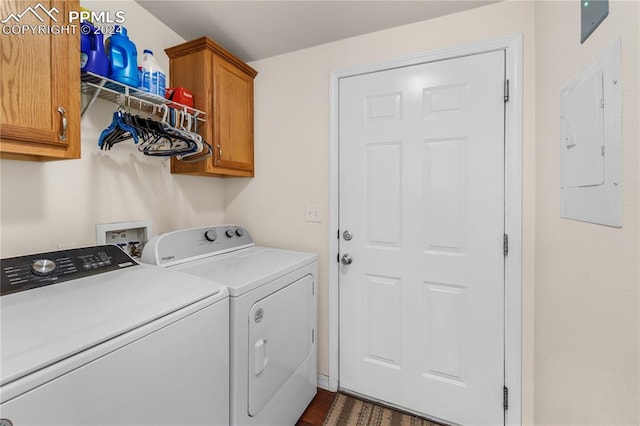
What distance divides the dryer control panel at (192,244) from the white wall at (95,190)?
287 mm

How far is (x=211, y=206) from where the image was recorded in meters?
2.24

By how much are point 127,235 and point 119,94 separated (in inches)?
29.9

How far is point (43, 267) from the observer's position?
1.09 meters

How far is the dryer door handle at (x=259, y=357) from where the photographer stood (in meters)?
1.29

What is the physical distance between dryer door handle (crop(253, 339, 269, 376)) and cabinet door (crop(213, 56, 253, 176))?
1.10 meters

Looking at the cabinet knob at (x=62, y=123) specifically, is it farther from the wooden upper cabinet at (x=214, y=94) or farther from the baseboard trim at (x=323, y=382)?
the baseboard trim at (x=323, y=382)

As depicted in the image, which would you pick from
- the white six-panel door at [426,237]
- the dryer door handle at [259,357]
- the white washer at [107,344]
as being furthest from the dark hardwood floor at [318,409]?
the white washer at [107,344]

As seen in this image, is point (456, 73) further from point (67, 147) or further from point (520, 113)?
point (67, 147)

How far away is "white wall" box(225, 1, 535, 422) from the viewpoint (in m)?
1.52

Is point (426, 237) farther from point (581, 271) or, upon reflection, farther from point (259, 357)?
point (259, 357)

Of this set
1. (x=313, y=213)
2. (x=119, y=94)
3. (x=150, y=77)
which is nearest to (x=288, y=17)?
(x=150, y=77)

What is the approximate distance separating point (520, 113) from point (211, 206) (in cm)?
210

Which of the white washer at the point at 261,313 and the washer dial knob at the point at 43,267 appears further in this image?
the white washer at the point at 261,313

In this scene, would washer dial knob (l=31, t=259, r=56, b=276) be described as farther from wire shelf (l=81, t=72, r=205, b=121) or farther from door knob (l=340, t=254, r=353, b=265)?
door knob (l=340, t=254, r=353, b=265)
